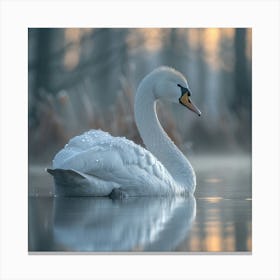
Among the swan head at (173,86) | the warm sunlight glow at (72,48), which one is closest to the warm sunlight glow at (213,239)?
the swan head at (173,86)

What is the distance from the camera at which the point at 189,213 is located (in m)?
11.2

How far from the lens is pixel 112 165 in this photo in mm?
11742

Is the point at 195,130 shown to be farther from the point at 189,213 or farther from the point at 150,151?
the point at 189,213

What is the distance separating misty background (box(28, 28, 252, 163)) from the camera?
12445 millimetres

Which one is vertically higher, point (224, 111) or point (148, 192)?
point (224, 111)

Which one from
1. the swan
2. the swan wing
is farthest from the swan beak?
the swan wing

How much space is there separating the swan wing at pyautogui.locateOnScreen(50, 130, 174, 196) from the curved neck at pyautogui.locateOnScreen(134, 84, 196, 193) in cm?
64

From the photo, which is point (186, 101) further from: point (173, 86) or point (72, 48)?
point (72, 48)

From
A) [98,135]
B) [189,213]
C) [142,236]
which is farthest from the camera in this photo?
[98,135]

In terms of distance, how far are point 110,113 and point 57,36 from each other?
4.89ft

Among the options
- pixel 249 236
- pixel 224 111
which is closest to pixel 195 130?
pixel 224 111

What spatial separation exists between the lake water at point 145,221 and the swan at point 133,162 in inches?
5.1

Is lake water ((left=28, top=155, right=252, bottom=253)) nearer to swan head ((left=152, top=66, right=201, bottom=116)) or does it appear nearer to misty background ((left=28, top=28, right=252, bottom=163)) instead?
misty background ((left=28, top=28, right=252, bottom=163))

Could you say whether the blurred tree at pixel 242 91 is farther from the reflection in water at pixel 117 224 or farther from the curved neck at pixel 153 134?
the reflection in water at pixel 117 224
